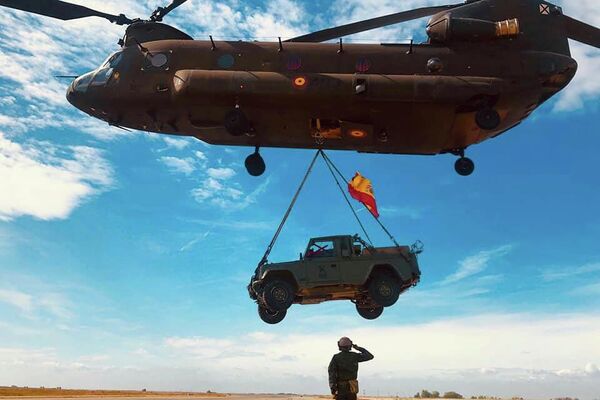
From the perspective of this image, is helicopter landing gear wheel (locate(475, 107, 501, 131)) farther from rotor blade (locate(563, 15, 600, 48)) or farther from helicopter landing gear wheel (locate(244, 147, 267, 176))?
helicopter landing gear wheel (locate(244, 147, 267, 176))

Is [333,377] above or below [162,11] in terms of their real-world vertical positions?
below

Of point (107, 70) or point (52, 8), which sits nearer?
point (107, 70)

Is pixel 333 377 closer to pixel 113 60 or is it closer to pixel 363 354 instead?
pixel 363 354

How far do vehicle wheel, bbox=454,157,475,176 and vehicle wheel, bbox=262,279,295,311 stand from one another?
18.9 ft

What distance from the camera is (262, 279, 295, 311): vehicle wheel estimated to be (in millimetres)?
12461

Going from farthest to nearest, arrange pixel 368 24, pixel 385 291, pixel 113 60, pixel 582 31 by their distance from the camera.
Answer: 1. pixel 582 31
2. pixel 113 60
3. pixel 368 24
4. pixel 385 291

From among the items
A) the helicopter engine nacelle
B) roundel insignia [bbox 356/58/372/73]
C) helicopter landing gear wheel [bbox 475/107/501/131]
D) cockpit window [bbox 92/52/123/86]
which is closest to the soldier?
helicopter landing gear wheel [bbox 475/107/501/131]

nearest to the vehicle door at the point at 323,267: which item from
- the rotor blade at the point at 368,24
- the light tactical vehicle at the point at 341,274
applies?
the light tactical vehicle at the point at 341,274

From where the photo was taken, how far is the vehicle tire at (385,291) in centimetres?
1247

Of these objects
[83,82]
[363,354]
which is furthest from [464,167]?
[83,82]

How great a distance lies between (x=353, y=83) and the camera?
42.0 feet

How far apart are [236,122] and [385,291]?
17.6 ft

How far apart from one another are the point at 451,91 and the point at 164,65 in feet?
24.3

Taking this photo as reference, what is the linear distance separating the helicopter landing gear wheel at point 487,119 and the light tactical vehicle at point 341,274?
342cm
